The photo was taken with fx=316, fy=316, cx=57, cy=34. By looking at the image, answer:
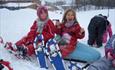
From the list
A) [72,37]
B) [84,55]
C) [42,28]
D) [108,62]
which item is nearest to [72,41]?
[72,37]

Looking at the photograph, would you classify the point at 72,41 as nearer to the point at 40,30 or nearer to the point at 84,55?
the point at 84,55

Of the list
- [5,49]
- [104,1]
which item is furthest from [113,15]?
[5,49]

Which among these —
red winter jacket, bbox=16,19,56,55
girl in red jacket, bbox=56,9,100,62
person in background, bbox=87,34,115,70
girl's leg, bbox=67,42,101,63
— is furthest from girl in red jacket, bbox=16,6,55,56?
person in background, bbox=87,34,115,70

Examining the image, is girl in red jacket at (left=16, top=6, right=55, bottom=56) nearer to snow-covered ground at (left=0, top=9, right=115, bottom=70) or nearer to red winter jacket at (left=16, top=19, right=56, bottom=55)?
red winter jacket at (left=16, top=19, right=56, bottom=55)

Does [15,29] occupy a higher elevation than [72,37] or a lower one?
lower

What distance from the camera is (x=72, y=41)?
2721 millimetres

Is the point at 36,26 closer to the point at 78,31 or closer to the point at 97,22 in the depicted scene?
the point at 78,31

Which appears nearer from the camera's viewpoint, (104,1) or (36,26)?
(36,26)

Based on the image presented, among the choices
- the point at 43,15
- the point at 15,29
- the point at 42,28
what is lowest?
the point at 15,29

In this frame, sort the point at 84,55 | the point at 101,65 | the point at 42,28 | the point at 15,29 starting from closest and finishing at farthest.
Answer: the point at 101,65
the point at 84,55
the point at 42,28
the point at 15,29

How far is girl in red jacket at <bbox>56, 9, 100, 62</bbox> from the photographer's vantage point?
105 inches

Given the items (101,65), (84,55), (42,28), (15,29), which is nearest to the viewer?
(101,65)

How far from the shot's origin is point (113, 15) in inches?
214

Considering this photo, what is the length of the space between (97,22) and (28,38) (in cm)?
98
